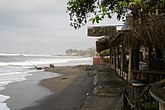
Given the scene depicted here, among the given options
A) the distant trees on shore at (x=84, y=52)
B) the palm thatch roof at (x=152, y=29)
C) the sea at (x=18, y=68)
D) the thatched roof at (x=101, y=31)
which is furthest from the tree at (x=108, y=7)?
the distant trees on shore at (x=84, y=52)

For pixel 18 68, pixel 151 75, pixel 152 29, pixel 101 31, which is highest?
pixel 101 31

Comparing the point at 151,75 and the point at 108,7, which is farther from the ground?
the point at 108,7

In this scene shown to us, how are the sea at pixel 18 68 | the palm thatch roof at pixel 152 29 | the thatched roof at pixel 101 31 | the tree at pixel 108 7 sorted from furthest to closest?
the sea at pixel 18 68
the thatched roof at pixel 101 31
the palm thatch roof at pixel 152 29
the tree at pixel 108 7

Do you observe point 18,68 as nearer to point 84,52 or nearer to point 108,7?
point 108,7

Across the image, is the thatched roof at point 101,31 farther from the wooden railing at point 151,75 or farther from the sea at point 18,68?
the sea at point 18,68

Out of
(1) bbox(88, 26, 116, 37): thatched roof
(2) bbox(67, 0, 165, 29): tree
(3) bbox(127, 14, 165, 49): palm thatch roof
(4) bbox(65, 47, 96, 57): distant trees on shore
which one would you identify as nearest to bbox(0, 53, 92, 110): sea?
(1) bbox(88, 26, 116, 37): thatched roof

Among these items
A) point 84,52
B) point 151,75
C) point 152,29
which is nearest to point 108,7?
point 152,29

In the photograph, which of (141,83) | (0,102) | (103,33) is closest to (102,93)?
(103,33)

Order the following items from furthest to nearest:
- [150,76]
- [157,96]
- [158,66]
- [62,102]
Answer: [62,102], [158,66], [150,76], [157,96]

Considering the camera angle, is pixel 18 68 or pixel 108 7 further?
pixel 18 68

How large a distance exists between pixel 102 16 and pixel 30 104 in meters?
9.72

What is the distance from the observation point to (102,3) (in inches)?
124

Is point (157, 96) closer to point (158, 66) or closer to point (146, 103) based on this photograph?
point (146, 103)

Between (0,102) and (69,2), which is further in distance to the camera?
(0,102)
